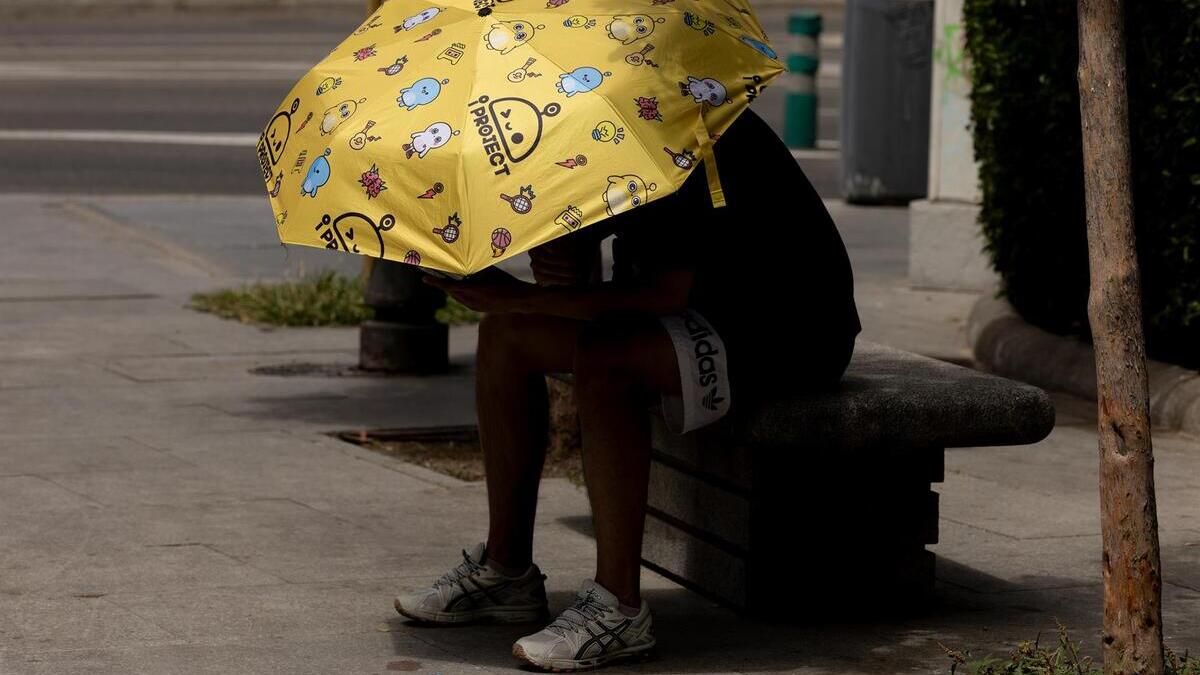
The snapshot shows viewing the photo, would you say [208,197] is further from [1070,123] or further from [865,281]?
[1070,123]

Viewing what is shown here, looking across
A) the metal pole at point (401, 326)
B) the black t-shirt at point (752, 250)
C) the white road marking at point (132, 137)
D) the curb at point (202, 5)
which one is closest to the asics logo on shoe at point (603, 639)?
the black t-shirt at point (752, 250)

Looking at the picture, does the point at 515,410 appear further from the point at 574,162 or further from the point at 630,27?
the point at 630,27

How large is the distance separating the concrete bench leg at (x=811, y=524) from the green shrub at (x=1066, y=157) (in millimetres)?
2260

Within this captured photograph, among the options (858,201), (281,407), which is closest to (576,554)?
(281,407)

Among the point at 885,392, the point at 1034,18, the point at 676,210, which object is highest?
the point at 1034,18

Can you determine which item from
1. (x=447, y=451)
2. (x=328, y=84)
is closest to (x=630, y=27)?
(x=328, y=84)

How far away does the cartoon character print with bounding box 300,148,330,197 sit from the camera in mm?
4148

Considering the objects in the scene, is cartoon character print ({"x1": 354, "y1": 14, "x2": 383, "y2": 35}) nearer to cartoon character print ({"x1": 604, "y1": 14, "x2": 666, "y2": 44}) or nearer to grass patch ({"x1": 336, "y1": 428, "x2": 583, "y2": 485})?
cartoon character print ({"x1": 604, "y1": 14, "x2": 666, "y2": 44})

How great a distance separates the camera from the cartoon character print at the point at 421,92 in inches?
163

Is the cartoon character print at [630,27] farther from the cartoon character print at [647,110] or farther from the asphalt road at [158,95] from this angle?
the asphalt road at [158,95]

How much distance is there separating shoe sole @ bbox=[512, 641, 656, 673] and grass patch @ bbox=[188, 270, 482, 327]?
472 cm

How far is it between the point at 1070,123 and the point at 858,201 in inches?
243

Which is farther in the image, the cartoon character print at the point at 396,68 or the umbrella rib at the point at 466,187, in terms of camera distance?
the cartoon character print at the point at 396,68

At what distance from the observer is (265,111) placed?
65.7ft
